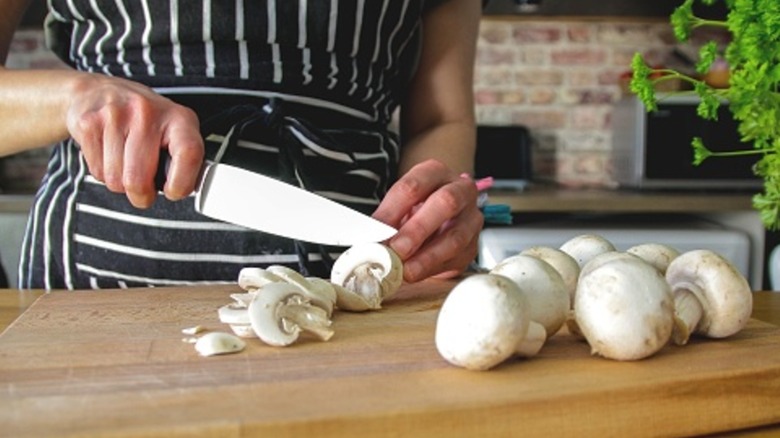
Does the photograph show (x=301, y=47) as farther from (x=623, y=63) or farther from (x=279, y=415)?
(x=623, y=63)

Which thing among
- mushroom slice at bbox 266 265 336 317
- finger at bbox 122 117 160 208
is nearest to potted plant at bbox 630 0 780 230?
mushroom slice at bbox 266 265 336 317

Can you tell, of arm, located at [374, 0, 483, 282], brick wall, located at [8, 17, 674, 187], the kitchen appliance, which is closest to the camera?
arm, located at [374, 0, 483, 282]

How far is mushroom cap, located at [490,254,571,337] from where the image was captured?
0.59 m

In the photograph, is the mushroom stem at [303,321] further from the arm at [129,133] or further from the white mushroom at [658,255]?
the white mushroom at [658,255]

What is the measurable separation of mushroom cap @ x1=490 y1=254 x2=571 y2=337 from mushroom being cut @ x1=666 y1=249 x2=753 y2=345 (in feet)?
0.29

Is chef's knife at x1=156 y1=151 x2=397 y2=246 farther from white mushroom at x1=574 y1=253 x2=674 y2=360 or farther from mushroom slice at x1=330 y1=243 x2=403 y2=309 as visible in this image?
white mushroom at x1=574 y1=253 x2=674 y2=360

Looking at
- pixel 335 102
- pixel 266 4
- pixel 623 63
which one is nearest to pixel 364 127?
pixel 335 102

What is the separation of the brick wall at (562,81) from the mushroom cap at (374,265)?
76.0 inches

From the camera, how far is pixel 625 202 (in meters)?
2.12

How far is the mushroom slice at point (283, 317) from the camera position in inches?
23.9

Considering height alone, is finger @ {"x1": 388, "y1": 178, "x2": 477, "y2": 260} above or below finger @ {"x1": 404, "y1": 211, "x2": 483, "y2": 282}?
above

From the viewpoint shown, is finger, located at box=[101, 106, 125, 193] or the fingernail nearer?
finger, located at box=[101, 106, 125, 193]

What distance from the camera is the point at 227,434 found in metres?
0.45

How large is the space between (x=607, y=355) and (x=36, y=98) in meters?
0.58
